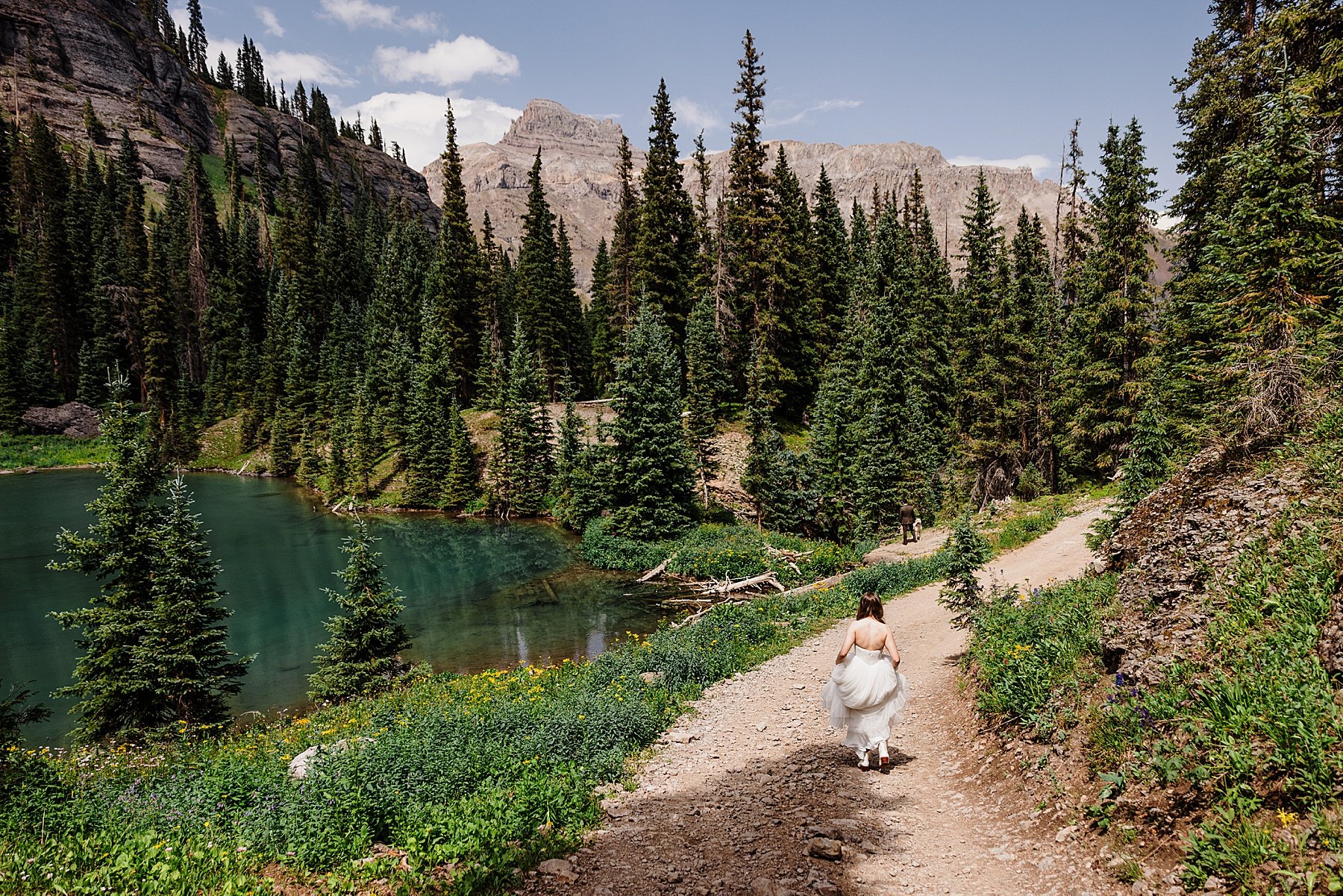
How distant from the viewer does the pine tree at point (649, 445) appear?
3253 centimetres

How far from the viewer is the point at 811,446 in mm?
36094

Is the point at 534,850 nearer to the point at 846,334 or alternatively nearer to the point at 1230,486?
the point at 1230,486

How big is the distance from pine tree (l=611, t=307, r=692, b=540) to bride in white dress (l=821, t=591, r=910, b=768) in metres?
24.3

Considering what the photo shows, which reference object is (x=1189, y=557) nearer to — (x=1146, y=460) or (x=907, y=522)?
(x=1146, y=460)

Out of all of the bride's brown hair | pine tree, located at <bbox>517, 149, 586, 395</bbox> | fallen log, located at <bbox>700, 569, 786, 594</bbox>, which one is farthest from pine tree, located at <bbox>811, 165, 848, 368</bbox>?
the bride's brown hair

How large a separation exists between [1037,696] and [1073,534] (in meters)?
17.7

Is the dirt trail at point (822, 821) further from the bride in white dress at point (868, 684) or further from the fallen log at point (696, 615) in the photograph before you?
the fallen log at point (696, 615)

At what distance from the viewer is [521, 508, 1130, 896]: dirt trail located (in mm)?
5711

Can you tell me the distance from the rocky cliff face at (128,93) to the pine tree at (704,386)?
85779mm

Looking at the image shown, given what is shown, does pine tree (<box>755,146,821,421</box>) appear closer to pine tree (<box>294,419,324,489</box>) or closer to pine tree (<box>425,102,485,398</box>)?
pine tree (<box>425,102,485,398</box>)

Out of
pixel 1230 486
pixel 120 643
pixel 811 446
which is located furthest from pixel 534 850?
pixel 811 446

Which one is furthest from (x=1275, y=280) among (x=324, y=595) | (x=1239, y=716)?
(x=324, y=595)

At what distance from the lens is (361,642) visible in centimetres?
1563

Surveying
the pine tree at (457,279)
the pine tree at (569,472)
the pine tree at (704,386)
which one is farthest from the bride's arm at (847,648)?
the pine tree at (457,279)
